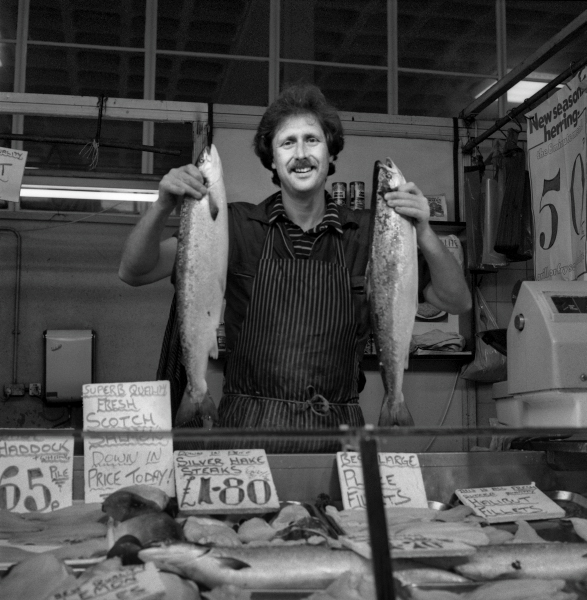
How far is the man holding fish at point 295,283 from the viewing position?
8.09 feet

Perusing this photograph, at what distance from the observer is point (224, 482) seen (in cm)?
193

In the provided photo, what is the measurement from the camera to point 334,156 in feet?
9.15

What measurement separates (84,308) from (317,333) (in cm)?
550

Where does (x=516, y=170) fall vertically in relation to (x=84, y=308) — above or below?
above

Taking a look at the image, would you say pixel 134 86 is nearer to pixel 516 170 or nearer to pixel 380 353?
pixel 516 170

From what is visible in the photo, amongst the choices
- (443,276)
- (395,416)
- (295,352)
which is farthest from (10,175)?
(395,416)

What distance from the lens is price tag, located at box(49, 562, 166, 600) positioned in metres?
1.26

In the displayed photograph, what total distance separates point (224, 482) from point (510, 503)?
0.75m

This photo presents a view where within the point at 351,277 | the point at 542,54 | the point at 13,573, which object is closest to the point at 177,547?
the point at 13,573

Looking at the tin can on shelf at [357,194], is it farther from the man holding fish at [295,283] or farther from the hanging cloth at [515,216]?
the man holding fish at [295,283]

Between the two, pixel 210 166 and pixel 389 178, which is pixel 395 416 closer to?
pixel 389 178

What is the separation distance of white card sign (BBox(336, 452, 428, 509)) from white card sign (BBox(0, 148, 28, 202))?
13.1ft

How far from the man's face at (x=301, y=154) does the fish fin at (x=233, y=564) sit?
1.39 m

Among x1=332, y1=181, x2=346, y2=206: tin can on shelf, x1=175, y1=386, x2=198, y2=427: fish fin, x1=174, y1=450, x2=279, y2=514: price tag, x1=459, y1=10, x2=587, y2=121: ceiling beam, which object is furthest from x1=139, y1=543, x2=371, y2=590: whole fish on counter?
x1=332, y1=181, x2=346, y2=206: tin can on shelf
